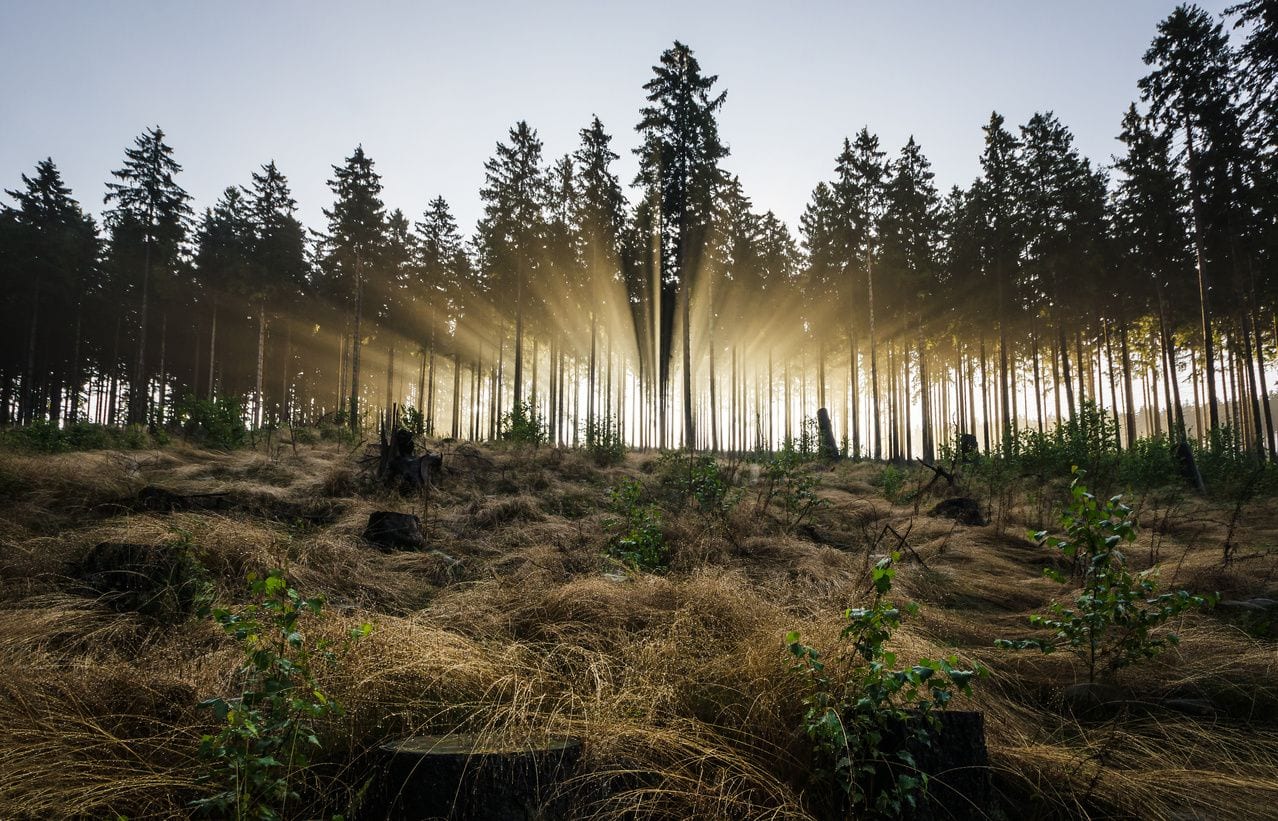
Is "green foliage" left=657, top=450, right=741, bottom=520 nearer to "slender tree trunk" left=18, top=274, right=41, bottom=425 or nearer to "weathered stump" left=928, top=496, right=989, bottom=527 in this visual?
"weathered stump" left=928, top=496, right=989, bottom=527

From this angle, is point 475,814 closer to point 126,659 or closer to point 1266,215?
point 126,659

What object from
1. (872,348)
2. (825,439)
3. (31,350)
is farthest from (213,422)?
(31,350)

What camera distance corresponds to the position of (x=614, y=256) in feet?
73.0

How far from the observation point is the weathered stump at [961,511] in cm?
774

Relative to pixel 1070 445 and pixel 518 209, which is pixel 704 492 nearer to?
pixel 1070 445

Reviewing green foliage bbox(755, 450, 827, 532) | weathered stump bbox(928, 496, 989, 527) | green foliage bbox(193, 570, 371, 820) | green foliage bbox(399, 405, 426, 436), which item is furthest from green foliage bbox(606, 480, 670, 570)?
weathered stump bbox(928, 496, 989, 527)

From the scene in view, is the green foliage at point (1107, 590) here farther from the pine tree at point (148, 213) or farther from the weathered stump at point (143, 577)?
the pine tree at point (148, 213)

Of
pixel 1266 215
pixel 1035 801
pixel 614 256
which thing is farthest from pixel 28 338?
pixel 1266 215

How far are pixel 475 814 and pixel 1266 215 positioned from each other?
25281mm

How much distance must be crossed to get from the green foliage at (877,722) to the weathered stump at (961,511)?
22.2ft

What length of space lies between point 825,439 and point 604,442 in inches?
361

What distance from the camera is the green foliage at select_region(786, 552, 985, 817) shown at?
1673 millimetres

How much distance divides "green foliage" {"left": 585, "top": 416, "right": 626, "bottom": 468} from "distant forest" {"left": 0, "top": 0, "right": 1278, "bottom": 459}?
0.25 m

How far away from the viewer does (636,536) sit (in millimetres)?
5020
